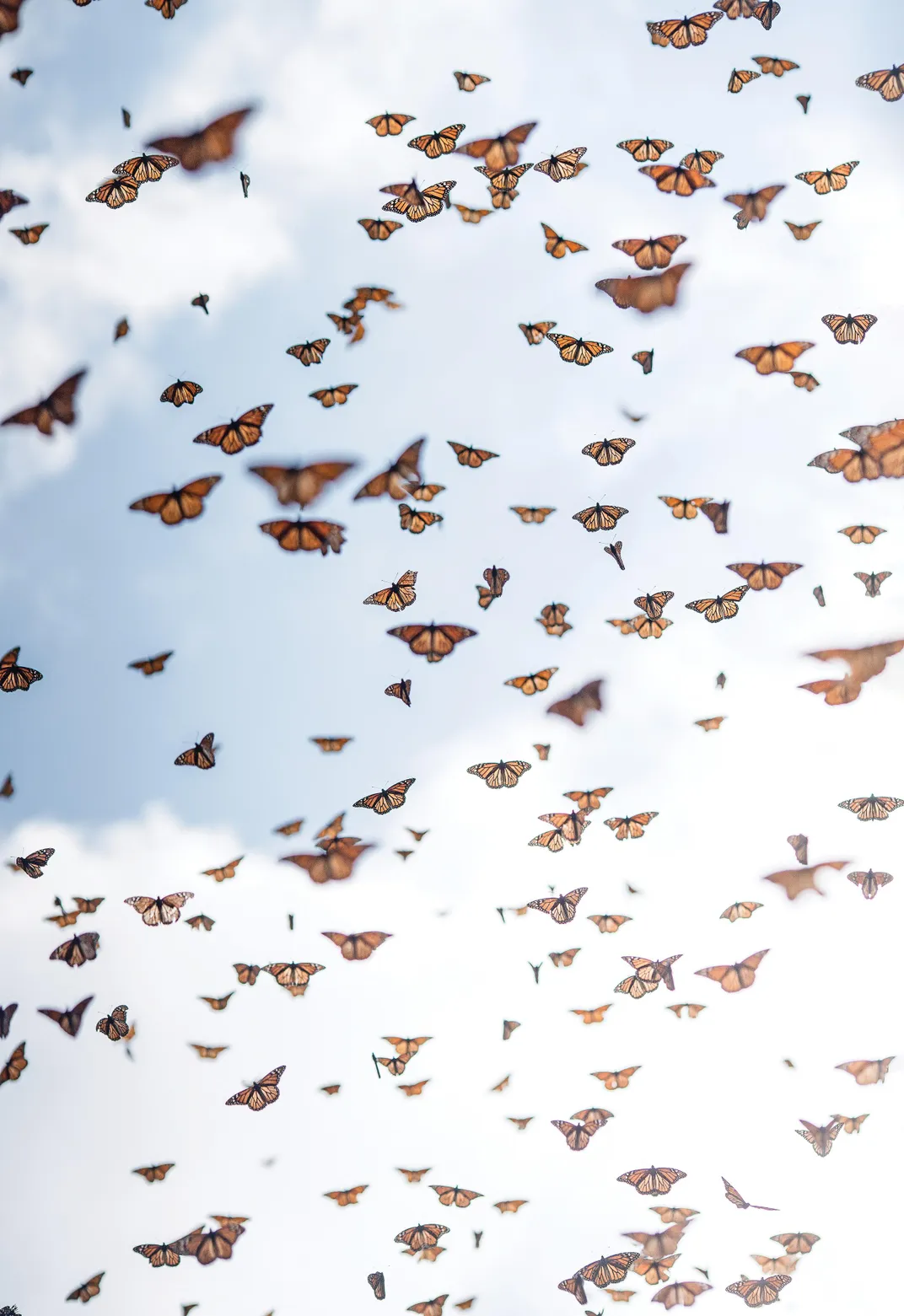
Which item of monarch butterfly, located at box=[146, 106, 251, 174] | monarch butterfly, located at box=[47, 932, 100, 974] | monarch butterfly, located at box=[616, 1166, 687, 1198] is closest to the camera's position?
monarch butterfly, located at box=[146, 106, 251, 174]

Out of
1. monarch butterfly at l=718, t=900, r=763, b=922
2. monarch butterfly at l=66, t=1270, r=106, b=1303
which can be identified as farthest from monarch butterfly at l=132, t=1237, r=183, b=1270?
monarch butterfly at l=718, t=900, r=763, b=922

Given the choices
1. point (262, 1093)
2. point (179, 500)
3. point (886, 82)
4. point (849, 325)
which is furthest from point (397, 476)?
point (262, 1093)

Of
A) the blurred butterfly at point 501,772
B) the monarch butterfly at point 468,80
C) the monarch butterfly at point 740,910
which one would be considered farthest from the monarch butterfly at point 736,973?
the monarch butterfly at point 468,80

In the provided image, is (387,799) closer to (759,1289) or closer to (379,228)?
(379,228)

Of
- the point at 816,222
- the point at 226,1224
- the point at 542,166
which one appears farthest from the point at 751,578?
the point at 226,1224

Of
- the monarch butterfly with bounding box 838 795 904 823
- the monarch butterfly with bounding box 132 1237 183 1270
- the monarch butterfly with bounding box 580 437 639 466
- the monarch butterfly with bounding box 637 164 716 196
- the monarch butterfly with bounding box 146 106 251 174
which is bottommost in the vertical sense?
the monarch butterfly with bounding box 132 1237 183 1270

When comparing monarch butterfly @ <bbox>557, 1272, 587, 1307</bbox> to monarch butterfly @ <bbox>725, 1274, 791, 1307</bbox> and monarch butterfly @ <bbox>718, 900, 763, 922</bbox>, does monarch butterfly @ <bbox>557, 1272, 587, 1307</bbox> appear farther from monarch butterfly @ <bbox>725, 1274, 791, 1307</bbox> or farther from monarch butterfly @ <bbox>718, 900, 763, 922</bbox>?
monarch butterfly @ <bbox>718, 900, 763, 922</bbox>
